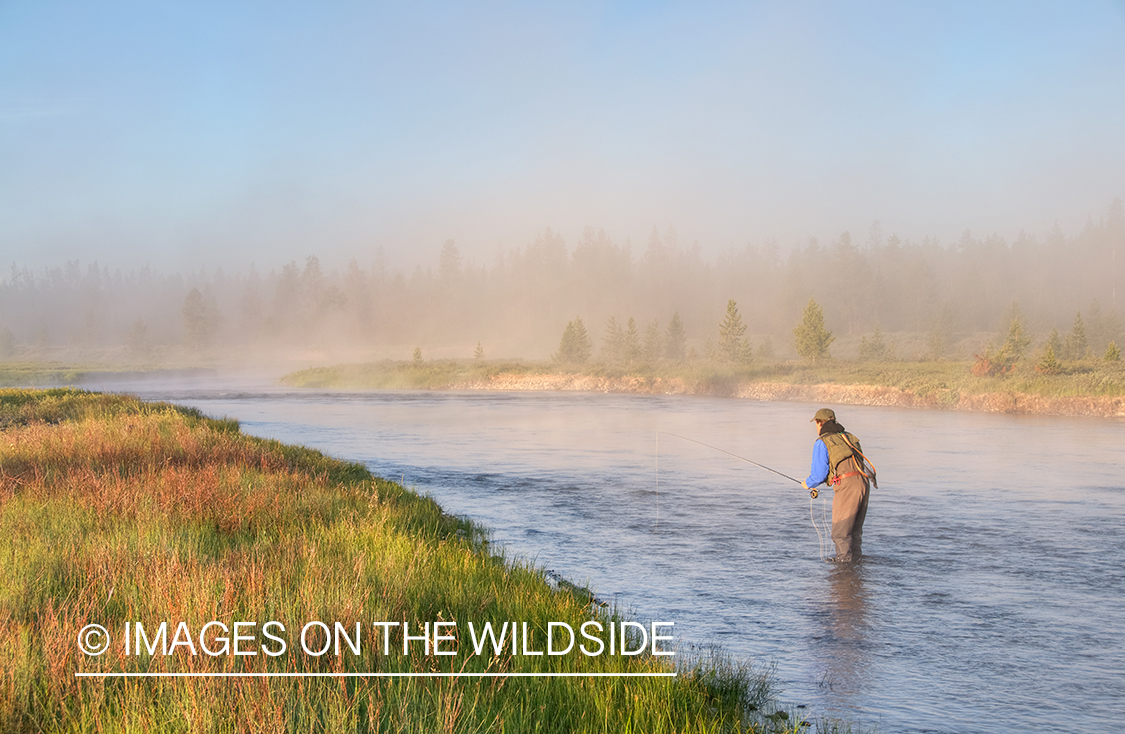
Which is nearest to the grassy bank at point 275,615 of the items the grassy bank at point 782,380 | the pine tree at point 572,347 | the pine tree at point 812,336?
the grassy bank at point 782,380

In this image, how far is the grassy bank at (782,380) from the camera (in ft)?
145

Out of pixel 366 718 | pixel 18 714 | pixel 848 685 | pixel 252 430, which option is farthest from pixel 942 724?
pixel 252 430

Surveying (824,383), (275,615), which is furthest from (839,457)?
(824,383)

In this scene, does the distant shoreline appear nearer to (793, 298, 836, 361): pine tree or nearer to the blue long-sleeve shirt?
(793, 298, 836, 361): pine tree

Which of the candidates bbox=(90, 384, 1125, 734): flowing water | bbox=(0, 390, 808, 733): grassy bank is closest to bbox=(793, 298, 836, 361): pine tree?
bbox=(90, 384, 1125, 734): flowing water

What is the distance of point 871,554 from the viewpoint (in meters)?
11.6

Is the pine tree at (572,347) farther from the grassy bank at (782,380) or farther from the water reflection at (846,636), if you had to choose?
the water reflection at (846,636)

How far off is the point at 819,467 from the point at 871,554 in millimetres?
1944

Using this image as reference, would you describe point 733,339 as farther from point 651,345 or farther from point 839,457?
point 839,457

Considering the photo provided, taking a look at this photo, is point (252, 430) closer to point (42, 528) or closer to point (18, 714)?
point (42, 528)

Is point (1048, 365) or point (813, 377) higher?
point (1048, 365)

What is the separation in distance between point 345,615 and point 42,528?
485 cm

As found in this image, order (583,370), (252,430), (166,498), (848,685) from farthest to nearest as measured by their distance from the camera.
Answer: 1. (583,370)
2. (252,430)
3. (166,498)
4. (848,685)

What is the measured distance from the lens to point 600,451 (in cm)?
2588
